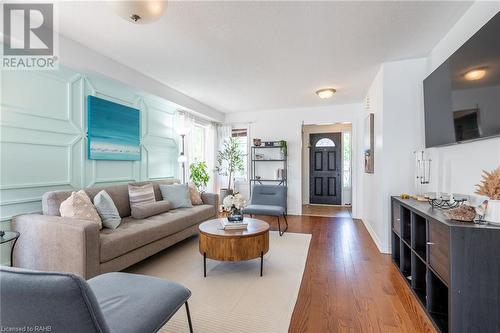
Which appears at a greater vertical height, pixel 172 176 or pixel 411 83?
pixel 411 83

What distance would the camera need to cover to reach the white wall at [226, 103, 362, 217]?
217 inches

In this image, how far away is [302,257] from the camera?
10.2ft

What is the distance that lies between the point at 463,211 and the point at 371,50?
2.08 metres

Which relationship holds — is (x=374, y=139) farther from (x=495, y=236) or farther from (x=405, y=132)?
(x=495, y=236)

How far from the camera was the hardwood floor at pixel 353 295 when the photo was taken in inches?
71.4

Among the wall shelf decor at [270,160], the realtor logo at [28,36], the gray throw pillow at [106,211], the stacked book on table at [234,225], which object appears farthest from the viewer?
the wall shelf decor at [270,160]

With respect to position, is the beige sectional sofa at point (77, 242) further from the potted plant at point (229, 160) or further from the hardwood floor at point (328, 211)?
the hardwood floor at point (328, 211)

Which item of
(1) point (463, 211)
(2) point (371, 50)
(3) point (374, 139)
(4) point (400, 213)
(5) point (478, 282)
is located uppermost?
(2) point (371, 50)

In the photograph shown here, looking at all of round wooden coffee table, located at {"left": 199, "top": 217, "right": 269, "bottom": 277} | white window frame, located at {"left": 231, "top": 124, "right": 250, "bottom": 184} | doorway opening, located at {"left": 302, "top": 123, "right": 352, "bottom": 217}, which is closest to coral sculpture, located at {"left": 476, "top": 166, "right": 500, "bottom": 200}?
round wooden coffee table, located at {"left": 199, "top": 217, "right": 269, "bottom": 277}

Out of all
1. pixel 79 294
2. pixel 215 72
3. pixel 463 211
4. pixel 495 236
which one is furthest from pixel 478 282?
pixel 215 72

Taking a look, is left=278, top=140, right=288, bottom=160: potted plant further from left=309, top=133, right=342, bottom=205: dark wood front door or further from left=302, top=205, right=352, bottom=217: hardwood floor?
left=309, top=133, right=342, bottom=205: dark wood front door

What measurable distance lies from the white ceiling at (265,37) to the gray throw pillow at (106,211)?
1.71 m

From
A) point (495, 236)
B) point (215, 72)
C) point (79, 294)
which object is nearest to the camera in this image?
point (79, 294)

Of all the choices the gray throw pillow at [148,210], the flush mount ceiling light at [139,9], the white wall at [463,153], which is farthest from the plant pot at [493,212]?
the gray throw pillow at [148,210]
